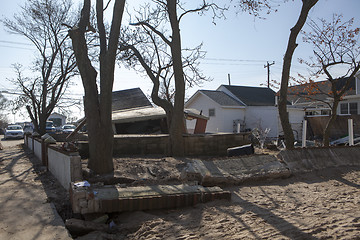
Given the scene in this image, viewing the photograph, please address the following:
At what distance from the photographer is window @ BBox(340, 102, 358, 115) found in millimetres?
23825

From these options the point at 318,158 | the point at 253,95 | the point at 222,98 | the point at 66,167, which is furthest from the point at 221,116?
the point at 66,167

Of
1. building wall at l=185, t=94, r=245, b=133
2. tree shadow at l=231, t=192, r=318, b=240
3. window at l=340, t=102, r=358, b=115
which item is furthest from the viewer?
building wall at l=185, t=94, r=245, b=133

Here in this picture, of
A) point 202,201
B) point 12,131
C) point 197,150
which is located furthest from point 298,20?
point 12,131

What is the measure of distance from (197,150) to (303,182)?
4.11 meters

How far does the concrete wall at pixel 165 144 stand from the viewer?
998 centimetres

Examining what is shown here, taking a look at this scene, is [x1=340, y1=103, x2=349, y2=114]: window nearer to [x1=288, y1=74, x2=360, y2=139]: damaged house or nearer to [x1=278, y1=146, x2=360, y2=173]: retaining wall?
[x1=288, y1=74, x2=360, y2=139]: damaged house

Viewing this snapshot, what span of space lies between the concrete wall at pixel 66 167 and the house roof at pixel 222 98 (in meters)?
19.5

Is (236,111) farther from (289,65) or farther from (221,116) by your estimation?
(289,65)

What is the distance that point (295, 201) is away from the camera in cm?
547

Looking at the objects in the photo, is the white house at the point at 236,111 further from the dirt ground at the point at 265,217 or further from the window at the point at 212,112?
the dirt ground at the point at 265,217

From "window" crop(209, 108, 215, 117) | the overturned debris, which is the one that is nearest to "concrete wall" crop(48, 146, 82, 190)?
the overturned debris

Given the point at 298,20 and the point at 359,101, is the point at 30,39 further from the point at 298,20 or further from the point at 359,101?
the point at 359,101

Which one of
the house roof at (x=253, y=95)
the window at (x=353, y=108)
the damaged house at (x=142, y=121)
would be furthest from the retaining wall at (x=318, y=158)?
the house roof at (x=253, y=95)

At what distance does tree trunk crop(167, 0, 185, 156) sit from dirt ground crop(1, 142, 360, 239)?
2.77 meters
